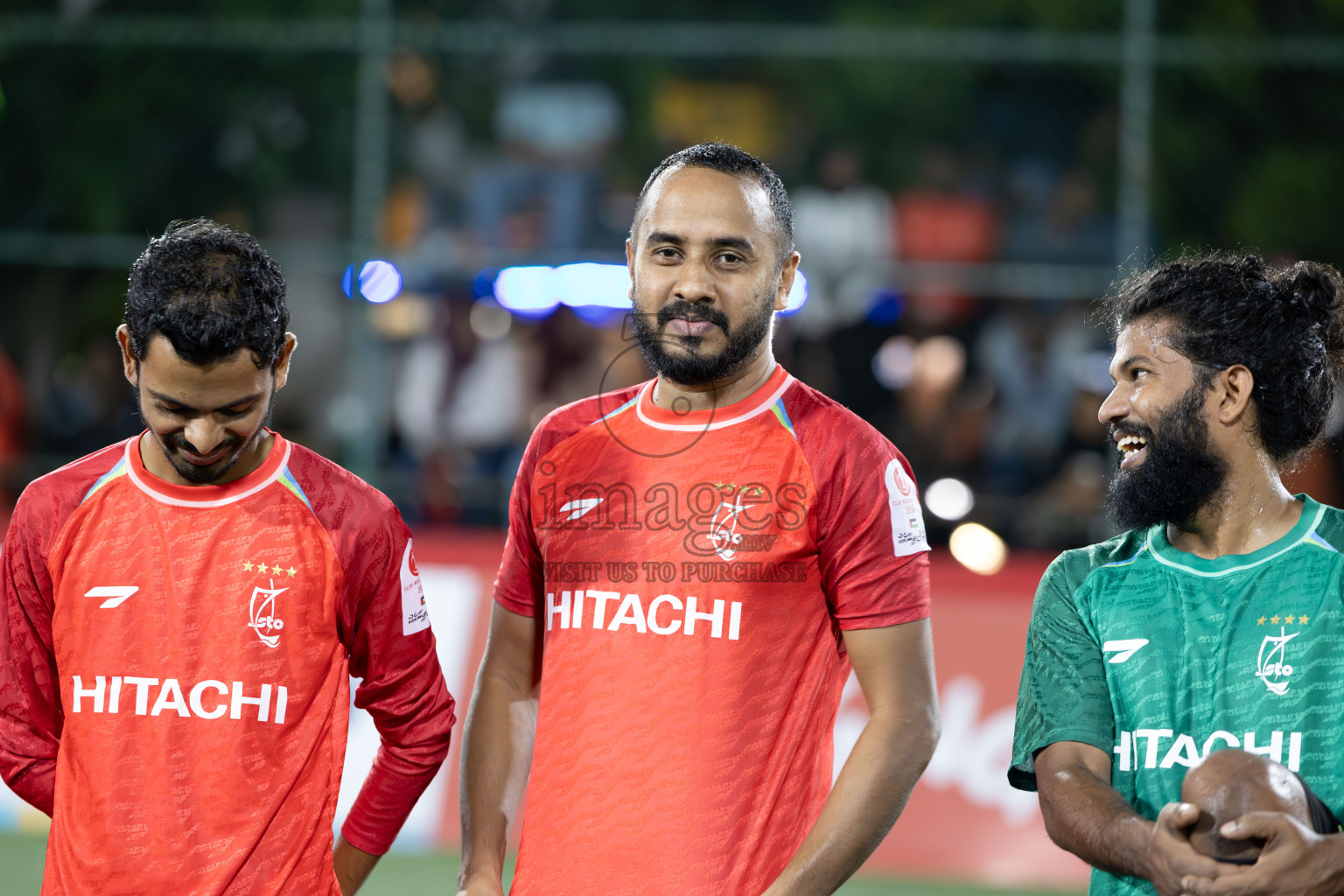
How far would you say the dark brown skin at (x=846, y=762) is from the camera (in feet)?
10.3

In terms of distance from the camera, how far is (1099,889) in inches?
126

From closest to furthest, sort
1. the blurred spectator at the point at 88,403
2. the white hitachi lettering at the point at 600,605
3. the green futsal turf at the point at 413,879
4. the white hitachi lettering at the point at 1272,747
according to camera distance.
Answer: the white hitachi lettering at the point at 1272,747
the white hitachi lettering at the point at 600,605
the green futsal turf at the point at 413,879
the blurred spectator at the point at 88,403

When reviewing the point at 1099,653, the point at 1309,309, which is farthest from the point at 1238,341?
the point at 1099,653

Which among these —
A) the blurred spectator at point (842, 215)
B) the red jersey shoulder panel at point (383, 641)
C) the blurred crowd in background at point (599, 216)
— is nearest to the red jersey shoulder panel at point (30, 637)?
the red jersey shoulder panel at point (383, 641)

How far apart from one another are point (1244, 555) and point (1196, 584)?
12 cm

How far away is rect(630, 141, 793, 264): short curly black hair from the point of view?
137 inches

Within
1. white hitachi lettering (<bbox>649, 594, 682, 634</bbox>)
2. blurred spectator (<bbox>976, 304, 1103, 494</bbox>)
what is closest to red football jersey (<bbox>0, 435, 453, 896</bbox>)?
white hitachi lettering (<bbox>649, 594, 682, 634</bbox>)

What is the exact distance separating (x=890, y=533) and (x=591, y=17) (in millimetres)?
8782

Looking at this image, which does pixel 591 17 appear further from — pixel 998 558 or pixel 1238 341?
pixel 1238 341

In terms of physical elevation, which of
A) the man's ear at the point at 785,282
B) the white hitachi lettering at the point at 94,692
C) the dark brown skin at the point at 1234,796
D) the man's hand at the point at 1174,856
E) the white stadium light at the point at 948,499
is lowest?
the man's hand at the point at 1174,856

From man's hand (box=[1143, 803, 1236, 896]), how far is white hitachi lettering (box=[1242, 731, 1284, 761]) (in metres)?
0.33

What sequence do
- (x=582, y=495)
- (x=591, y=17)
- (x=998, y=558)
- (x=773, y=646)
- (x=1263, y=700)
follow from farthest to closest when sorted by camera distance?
(x=591, y=17), (x=998, y=558), (x=582, y=495), (x=773, y=646), (x=1263, y=700)

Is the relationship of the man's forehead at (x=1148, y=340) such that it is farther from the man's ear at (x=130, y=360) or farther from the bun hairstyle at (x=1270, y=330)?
the man's ear at (x=130, y=360)

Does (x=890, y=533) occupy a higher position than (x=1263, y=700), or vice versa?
(x=890, y=533)
